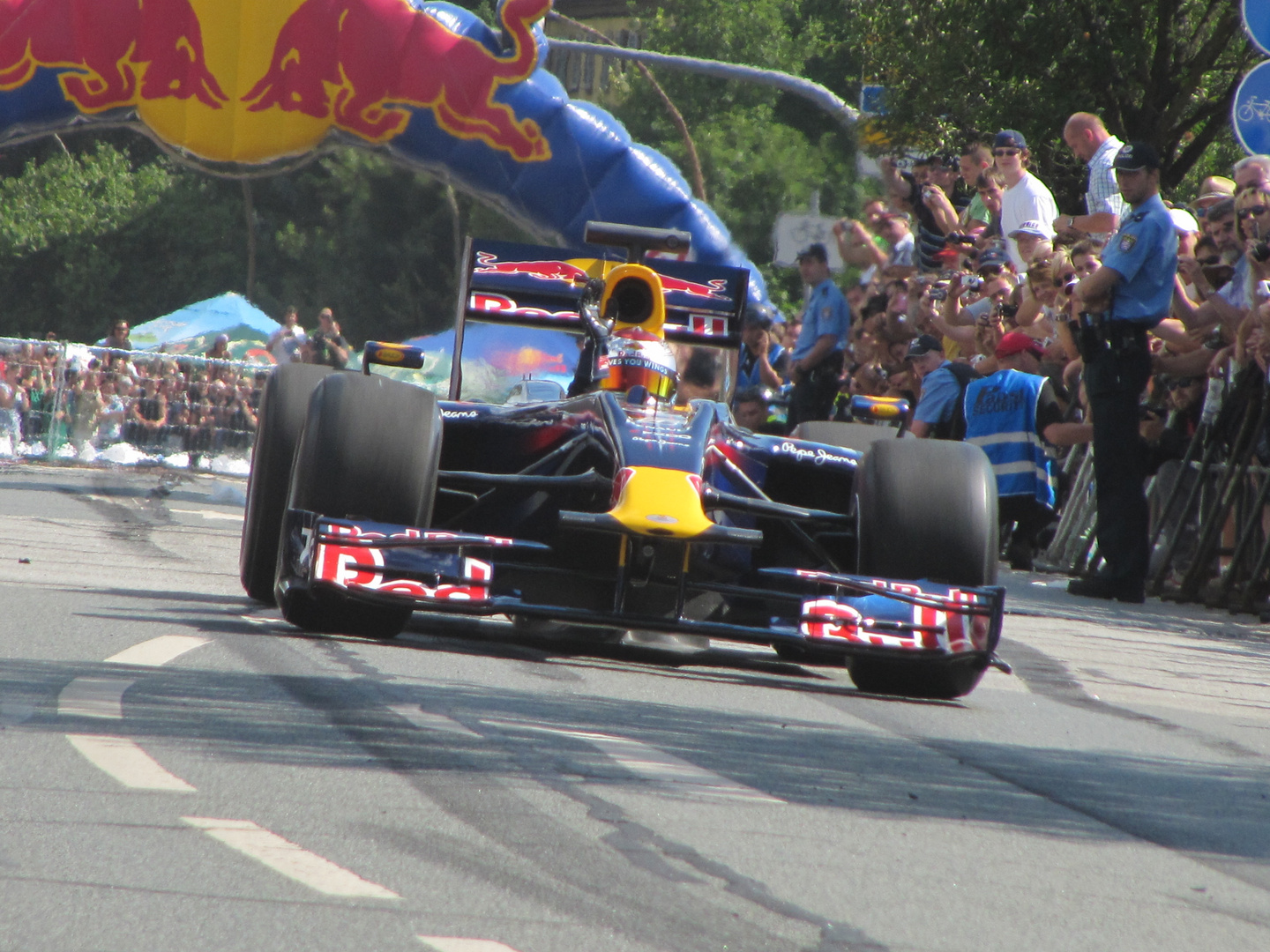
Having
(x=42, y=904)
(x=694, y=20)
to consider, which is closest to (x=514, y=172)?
(x=42, y=904)

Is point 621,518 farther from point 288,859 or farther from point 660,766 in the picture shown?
point 288,859

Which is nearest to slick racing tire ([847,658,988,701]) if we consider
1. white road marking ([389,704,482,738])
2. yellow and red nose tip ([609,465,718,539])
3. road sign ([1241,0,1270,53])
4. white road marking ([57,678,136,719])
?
yellow and red nose tip ([609,465,718,539])

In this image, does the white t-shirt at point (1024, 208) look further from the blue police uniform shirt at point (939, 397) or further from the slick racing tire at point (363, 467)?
the slick racing tire at point (363, 467)

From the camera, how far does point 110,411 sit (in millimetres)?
18250

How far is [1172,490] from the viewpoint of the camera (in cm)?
1078

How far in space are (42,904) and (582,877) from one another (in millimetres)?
935

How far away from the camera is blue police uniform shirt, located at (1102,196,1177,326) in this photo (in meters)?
9.97

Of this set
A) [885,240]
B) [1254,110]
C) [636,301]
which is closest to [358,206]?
[885,240]

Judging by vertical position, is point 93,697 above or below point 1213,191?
below

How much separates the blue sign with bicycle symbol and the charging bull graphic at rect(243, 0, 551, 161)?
27.6ft

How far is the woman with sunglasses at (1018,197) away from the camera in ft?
42.5

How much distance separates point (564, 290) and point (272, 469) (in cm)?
169

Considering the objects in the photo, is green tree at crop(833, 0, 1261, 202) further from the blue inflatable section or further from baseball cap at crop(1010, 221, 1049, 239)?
baseball cap at crop(1010, 221, 1049, 239)

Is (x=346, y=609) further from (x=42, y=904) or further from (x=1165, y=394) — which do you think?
(x=1165, y=394)
